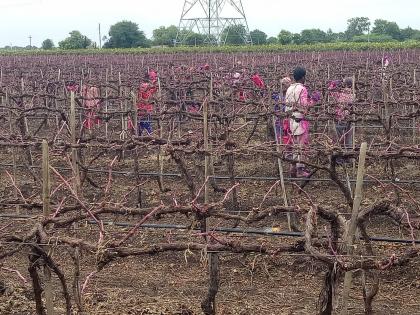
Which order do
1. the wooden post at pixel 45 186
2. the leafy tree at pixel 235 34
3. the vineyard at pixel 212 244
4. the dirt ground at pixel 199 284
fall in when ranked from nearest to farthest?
the vineyard at pixel 212 244 → the wooden post at pixel 45 186 → the dirt ground at pixel 199 284 → the leafy tree at pixel 235 34

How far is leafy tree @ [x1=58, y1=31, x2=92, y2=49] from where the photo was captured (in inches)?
2525

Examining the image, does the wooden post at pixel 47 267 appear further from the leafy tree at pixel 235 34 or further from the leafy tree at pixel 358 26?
the leafy tree at pixel 358 26

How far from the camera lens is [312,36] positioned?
219 feet

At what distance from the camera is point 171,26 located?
85.3m

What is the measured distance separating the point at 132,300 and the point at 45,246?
2.03m

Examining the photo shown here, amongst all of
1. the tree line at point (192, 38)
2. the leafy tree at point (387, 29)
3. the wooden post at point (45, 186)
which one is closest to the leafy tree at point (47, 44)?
the tree line at point (192, 38)

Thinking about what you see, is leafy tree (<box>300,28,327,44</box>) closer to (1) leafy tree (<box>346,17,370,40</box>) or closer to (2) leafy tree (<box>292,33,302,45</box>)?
(2) leafy tree (<box>292,33,302,45</box>)

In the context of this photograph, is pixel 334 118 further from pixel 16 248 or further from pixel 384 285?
pixel 16 248

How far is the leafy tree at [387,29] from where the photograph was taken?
76.8 metres

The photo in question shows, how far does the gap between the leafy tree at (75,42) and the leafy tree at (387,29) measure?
115 ft

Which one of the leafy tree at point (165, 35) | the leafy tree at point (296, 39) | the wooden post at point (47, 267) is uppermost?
the leafy tree at point (165, 35)

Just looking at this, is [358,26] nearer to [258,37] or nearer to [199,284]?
[258,37]

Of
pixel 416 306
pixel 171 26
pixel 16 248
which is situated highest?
pixel 171 26

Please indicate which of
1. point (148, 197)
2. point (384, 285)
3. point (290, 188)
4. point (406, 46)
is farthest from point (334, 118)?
point (406, 46)
